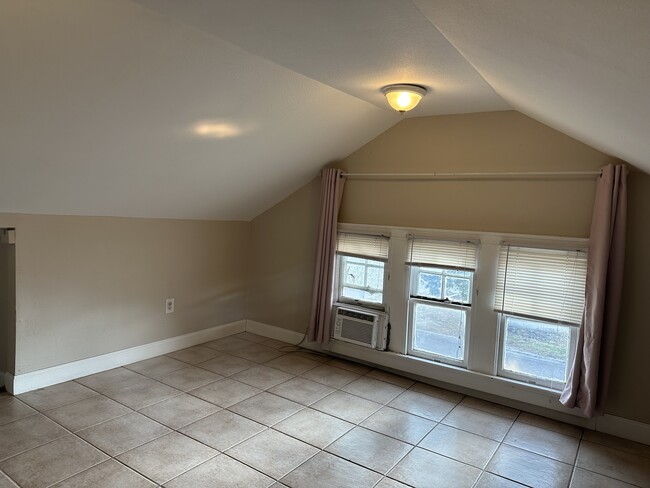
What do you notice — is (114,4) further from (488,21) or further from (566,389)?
(566,389)

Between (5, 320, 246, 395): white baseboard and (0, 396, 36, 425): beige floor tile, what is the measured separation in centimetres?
11

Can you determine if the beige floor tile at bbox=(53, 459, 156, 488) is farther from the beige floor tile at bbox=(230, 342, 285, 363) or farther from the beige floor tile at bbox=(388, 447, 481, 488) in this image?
the beige floor tile at bbox=(230, 342, 285, 363)

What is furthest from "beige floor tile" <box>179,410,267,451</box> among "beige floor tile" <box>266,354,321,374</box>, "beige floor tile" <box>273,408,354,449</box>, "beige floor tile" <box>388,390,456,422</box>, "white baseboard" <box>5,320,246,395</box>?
"white baseboard" <box>5,320,246,395</box>

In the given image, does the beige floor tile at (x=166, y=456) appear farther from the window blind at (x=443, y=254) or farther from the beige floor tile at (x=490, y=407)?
the window blind at (x=443, y=254)

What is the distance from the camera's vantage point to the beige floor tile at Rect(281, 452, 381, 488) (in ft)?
8.14

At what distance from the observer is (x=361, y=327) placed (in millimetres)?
4289

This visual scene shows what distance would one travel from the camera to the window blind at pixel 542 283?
328cm

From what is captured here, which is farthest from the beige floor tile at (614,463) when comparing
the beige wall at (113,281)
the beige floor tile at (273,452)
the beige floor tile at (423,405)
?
the beige wall at (113,281)

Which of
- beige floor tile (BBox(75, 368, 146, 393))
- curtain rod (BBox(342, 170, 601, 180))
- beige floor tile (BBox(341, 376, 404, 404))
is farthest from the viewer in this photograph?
beige floor tile (BBox(341, 376, 404, 404))

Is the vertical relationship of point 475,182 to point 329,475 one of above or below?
above

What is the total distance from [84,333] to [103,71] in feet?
7.67

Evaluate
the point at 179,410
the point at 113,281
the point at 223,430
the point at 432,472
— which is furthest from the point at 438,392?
the point at 113,281

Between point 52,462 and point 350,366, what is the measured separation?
2.50 meters

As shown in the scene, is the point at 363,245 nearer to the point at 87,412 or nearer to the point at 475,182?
the point at 475,182
